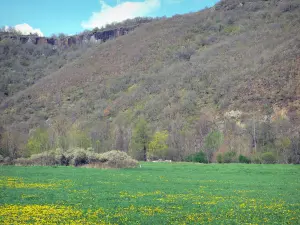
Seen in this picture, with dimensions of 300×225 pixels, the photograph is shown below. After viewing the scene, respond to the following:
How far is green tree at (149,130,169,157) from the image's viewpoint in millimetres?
81900

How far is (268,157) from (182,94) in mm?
45853

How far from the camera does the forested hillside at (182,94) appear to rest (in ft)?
260

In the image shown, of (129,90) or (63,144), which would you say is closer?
(63,144)

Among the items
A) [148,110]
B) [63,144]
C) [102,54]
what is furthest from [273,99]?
[102,54]

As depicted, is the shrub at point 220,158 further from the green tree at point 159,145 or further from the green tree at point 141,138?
the green tree at point 141,138

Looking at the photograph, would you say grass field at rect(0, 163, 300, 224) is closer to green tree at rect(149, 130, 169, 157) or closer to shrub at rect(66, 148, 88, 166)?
shrub at rect(66, 148, 88, 166)

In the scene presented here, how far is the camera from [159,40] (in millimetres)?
166125

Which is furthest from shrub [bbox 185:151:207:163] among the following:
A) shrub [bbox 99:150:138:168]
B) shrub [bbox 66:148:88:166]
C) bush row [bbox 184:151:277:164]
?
shrub [bbox 66:148:88:166]

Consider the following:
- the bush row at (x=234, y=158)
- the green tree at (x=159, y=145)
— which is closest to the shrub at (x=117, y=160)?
the bush row at (x=234, y=158)

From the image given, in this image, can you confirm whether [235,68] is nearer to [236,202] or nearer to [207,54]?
[207,54]

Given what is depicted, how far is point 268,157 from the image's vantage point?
6775cm

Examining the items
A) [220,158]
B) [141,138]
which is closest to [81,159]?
[141,138]

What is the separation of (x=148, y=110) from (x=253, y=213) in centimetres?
8947

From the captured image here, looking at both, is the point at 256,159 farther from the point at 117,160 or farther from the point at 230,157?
the point at 117,160
